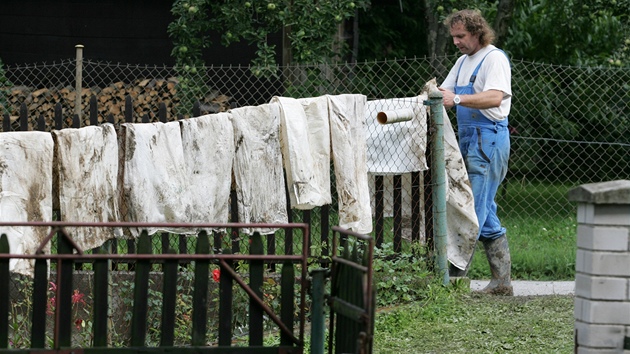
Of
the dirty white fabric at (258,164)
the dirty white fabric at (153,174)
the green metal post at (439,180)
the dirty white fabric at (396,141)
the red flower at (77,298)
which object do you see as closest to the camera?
the dirty white fabric at (153,174)

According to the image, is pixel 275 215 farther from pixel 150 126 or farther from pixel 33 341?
pixel 33 341

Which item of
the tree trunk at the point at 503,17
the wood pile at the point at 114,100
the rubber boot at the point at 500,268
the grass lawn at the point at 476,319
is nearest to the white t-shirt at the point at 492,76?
the rubber boot at the point at 500,268

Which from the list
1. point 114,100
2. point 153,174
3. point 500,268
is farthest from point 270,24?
point 153,174

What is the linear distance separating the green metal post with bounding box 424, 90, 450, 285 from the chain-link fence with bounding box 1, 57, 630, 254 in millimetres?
2793

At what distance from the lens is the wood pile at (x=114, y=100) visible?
11672mm

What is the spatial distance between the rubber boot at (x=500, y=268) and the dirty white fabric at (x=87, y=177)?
2.83 metres

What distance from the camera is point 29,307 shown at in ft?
21.5

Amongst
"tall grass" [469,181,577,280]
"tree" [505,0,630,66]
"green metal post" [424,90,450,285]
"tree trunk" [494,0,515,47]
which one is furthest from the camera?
"tree" [505,0,630,66]

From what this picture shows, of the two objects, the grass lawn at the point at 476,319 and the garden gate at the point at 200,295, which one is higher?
the garden gate at the point at 200,295

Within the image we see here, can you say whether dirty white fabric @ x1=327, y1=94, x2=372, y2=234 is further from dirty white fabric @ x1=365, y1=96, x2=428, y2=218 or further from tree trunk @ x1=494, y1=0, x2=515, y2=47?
tree trunk @ x1=494, y1=0, x2=515, y2=47

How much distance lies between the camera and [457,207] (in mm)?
7699

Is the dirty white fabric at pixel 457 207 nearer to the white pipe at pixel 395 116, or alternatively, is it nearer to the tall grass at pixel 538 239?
the white pipe at pixel 395 116

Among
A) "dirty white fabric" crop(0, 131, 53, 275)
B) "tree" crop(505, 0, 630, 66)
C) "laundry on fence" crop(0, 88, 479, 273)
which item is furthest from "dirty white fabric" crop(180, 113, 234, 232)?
"tree" crop(505, 0, 630, 66)

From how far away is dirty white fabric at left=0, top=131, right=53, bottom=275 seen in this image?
5.95m
